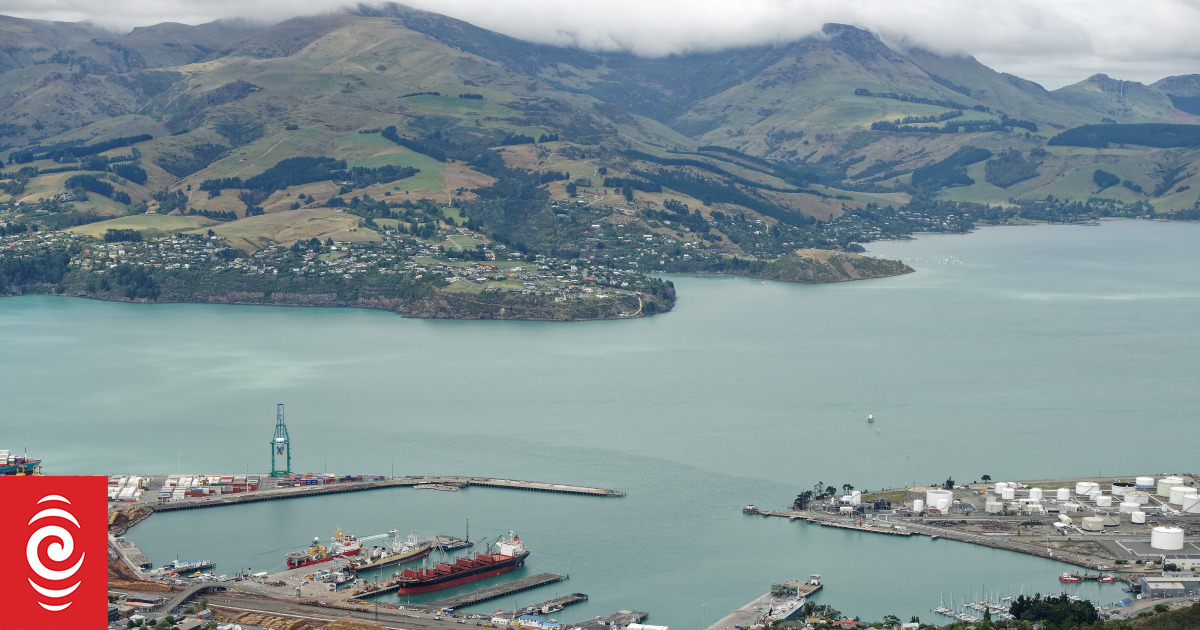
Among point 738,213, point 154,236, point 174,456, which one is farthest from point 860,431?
point 738,213

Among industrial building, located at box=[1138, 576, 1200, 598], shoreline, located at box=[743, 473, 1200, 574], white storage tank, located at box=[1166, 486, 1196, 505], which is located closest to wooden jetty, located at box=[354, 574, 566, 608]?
shoreline, located at box=[743, 473, 1200, 574]

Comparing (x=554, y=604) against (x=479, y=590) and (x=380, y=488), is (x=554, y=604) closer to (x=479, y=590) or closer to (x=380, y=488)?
(x=479, y=590)

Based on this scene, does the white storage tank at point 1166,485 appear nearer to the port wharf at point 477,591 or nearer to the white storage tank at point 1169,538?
the white storage tank at point 1169,538

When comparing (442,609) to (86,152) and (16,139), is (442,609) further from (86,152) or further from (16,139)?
(16,139)

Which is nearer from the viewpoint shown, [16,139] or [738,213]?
[738,213]

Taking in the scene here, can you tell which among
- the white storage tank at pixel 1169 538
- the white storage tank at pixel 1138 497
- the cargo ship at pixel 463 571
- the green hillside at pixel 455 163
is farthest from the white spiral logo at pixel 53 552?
the green hillside at pixel 455 163

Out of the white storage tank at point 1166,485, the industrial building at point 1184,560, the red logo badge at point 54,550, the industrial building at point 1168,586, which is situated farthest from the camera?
the white storage tank at point 1166,485
